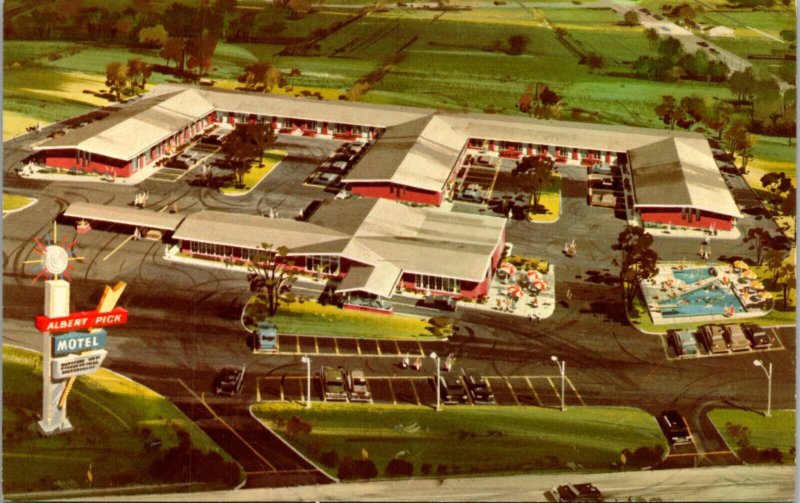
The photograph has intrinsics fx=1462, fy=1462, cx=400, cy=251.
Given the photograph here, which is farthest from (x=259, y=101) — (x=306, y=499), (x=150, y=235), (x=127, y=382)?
(x=306, y=499)

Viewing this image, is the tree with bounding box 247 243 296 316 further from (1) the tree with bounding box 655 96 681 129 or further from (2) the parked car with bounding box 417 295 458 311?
(1) the tree with bounding box 655 96 681 129

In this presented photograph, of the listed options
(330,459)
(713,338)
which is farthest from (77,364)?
(713,338)

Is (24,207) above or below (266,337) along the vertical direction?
above

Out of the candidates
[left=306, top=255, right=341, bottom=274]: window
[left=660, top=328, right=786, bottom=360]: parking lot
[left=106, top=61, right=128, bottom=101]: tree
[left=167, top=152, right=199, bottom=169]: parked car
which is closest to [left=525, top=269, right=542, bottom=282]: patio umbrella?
[left=660, top=328, right=786, bottom=360]: parking lot

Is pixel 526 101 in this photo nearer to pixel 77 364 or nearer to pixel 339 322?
pixel 339 322

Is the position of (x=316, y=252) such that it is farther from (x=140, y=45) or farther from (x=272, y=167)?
(x=140, y=45)
